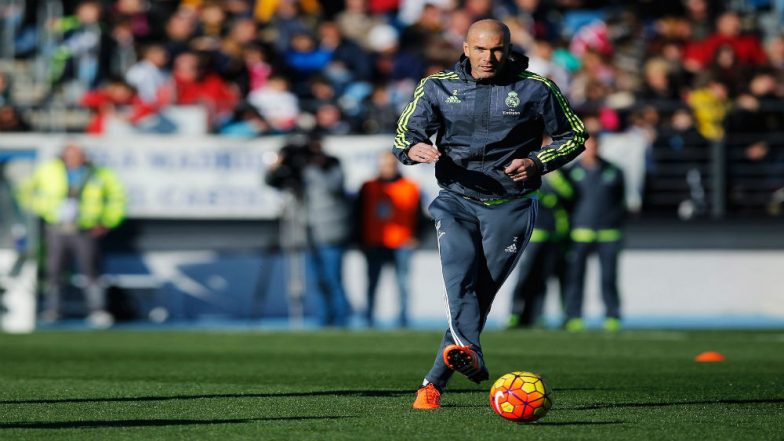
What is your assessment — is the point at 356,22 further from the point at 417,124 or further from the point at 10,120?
the point at 417,124

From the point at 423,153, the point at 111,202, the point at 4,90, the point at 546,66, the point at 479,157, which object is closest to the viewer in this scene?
the point at 423,153

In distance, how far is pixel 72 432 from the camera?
6859 millimetres

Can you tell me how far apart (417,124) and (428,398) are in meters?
1.55

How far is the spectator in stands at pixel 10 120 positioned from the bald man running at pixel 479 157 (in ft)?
43.6

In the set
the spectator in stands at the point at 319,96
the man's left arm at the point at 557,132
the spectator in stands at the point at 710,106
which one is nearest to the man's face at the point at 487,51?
the man's left arm at the point at 557,132

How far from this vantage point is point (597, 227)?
Result: 17641 millimetres

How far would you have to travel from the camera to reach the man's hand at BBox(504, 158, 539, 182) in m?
7.66

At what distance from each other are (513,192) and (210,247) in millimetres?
13171

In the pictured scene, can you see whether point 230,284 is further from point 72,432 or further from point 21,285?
point 72,432

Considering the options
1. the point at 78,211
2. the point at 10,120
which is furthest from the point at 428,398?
the point at 10,120

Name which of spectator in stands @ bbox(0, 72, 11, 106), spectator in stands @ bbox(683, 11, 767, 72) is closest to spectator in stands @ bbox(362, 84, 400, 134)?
spectator in stands @ bbox(683, 11, 767, 72)

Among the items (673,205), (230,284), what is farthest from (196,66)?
(673,205)

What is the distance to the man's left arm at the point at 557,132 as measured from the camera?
784 centimetres

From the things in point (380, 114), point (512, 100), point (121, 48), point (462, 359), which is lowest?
point (462, 359)
